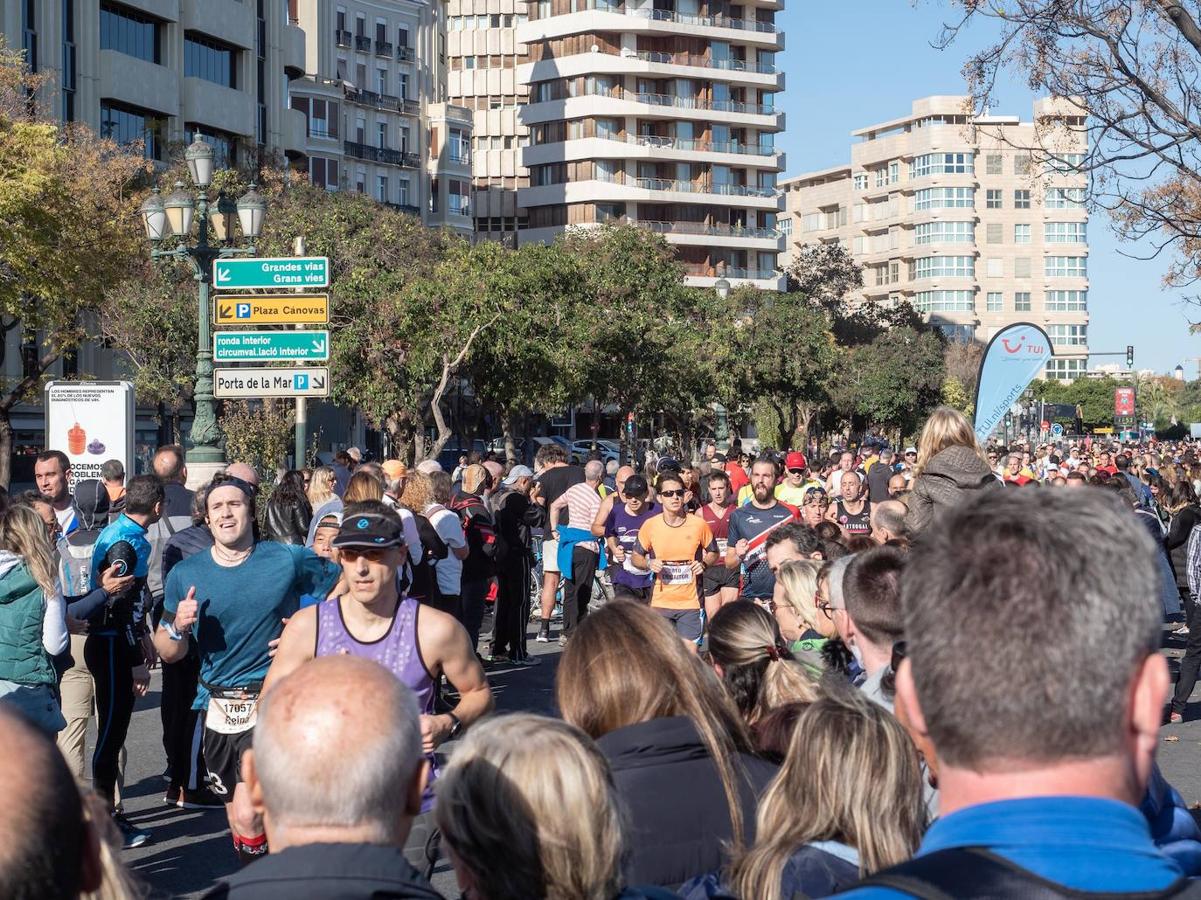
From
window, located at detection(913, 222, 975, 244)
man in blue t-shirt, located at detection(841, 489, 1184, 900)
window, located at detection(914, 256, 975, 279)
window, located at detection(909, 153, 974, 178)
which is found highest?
window, located at detection(909, 153, 974, 178)

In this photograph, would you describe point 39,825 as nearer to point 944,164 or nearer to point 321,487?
point 321,487

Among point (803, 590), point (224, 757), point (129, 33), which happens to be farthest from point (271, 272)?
point (129, 33)

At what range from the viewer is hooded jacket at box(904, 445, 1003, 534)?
821cm

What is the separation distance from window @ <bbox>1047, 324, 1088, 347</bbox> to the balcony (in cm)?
8201

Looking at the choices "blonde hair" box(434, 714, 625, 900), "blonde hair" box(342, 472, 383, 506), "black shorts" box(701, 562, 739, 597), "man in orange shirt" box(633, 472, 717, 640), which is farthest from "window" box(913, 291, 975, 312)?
"blonde hair" box(434, 714, 625, 900)

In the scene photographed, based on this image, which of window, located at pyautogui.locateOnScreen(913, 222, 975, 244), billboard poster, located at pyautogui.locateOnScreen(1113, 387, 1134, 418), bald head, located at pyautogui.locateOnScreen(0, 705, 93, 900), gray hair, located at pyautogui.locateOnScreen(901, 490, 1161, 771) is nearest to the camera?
gray hair, located at pyautogui.locateOnScreen(901, 490, 1161, 771)

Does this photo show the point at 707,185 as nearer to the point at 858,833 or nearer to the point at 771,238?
the point at 771,238

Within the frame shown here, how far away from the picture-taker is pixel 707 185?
94562mm

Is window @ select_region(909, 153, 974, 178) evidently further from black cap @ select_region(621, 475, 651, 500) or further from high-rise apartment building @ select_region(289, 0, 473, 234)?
black cap @ select_region(621, 475, 651, 500)

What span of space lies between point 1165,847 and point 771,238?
311 ft

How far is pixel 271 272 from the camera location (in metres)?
16.4

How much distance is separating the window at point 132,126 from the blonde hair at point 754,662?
4945 cm

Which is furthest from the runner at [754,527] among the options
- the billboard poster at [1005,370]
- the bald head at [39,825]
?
the bald head at [39,825]

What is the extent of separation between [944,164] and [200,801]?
136103mm
